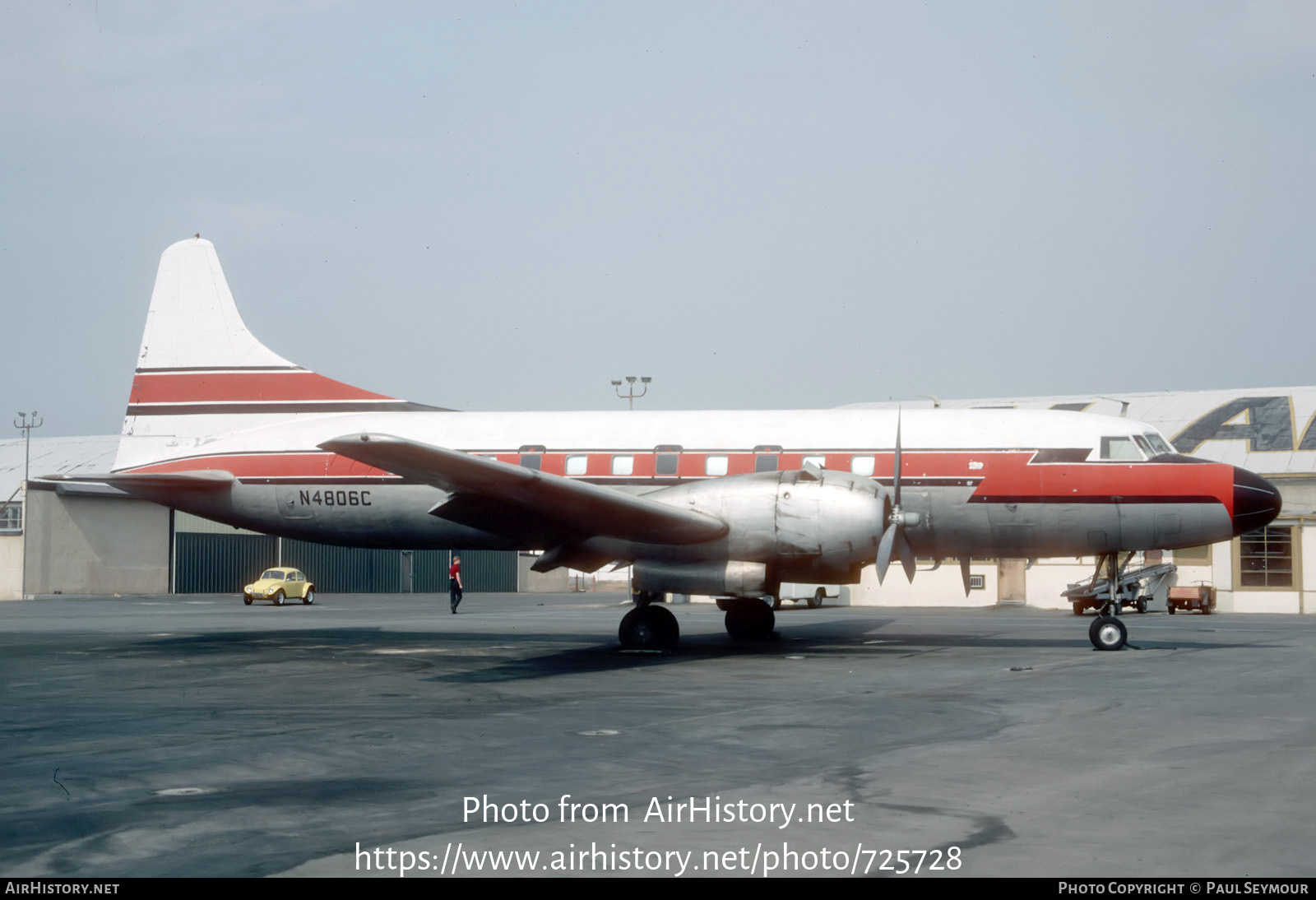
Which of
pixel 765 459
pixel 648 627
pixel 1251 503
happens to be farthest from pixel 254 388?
pixel 1251 503

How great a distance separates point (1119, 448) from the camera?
68.4ft

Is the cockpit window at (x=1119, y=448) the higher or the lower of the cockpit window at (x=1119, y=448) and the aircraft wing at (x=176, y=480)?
the higher

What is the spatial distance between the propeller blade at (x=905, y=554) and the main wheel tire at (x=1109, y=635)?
11.7 feet

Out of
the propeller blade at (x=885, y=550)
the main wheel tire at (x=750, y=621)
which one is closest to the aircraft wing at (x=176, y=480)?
the main wheel tire at (x=750, y=621)

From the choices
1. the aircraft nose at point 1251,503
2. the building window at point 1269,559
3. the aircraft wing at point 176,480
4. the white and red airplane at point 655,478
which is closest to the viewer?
the white and red airplane at point 655,478

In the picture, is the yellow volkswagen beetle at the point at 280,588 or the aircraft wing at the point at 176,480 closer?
the aircraft wing at the point at 176,480

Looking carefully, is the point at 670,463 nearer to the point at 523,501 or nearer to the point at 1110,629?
the point at 523,501

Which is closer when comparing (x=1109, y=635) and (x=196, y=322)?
(x=1109, y=635)

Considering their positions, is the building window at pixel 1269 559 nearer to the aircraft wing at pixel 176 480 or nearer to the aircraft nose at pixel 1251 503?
the aircraft nose at pixel 1251 503

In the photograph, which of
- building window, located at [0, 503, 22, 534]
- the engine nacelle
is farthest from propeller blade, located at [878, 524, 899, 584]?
building window, located at [0, 503, 22, 534]

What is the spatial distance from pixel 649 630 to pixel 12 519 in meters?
48.9

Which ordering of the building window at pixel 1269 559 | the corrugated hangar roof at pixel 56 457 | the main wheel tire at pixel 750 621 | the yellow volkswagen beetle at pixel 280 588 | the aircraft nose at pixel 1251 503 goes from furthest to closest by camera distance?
the corrugated hangar roof at pixel 56 457
the yellow volkswagen beetle at pixel 280 588
the building window at pixel 1269 559
the main wheel tire at pixel 750 621
the aircraft nose at pixel 1251 503

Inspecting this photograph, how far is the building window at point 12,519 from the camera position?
57.1m
